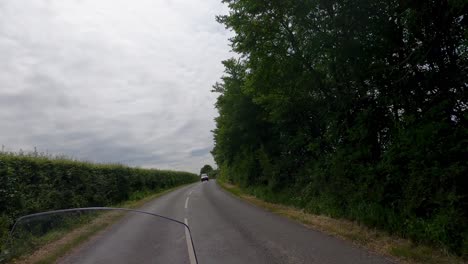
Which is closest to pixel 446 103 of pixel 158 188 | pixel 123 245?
pixel 123 245

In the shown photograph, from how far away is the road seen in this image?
4059mm

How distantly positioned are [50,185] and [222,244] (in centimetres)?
911

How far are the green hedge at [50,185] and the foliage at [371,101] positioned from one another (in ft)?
31.3

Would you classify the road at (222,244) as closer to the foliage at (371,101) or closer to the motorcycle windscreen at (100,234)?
the motorcycle windscreen at (100,234)

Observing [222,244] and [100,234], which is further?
[222,244]

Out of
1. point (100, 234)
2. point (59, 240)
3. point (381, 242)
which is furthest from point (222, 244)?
point (59, 240)

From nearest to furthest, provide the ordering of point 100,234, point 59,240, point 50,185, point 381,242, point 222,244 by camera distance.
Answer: point 59,240 → point 100,234 → point 381,242 → point 222,244 → point 50,185

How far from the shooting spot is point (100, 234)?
4039mm

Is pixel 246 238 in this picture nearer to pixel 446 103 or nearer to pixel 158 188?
pixel 446 103

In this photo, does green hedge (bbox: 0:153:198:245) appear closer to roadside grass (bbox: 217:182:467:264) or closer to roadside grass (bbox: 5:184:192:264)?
roadside grass (bbox: 5:184:192:264)

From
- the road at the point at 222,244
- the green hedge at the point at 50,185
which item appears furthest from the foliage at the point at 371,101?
the green hedge at the point at 50,185

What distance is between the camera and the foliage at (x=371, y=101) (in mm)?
7723

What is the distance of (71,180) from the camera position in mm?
16969

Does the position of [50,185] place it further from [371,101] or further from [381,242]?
[371,101]
